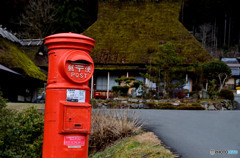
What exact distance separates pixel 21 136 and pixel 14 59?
15279 millimetres

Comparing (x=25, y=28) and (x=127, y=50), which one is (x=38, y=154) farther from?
(x=25, y=28)

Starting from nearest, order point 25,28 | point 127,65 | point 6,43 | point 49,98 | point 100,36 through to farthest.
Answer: point 49,98 → point 6,43 → point 127,65 → point 100,36 → point 25,28

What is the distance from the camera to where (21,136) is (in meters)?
6.59

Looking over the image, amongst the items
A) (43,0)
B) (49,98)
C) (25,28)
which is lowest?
(49,98)

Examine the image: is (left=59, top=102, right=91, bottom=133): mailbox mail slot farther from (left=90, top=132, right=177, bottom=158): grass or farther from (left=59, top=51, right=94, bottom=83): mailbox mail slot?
(left=90, top=132, right=177, bottom=158): grass

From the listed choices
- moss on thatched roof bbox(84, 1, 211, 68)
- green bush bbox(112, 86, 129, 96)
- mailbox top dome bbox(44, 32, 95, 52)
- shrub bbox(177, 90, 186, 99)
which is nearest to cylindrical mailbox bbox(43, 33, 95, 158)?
mailbox top dome bbox(44, 32, 95, 52)

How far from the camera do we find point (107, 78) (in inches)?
979

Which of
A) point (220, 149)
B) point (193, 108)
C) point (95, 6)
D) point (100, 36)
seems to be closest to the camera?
point (220, 149)

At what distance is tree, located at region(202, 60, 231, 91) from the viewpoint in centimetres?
1905

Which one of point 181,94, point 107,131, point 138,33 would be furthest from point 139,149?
point 138,33

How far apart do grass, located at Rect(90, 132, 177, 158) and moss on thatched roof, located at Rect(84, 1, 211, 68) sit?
16.7 meters

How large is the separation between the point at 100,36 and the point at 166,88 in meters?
10.5

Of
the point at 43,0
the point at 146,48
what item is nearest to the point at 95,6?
the point at 43,0

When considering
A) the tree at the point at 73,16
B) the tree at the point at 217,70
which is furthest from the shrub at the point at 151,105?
the tree at the point at 73,16
